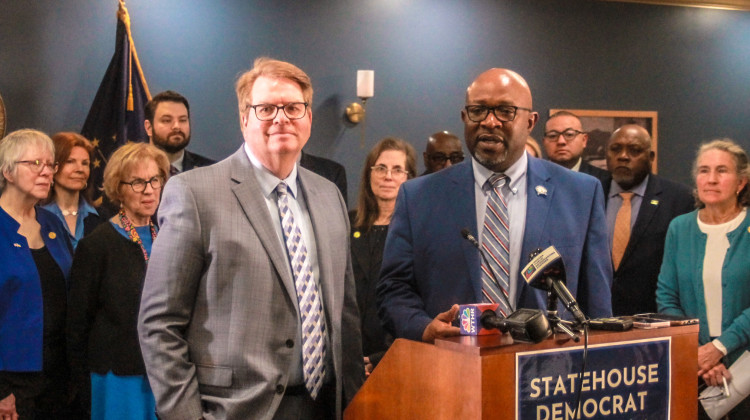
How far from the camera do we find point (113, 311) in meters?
3.31

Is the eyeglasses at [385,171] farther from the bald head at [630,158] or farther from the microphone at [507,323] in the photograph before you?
the microphone at [507,323]

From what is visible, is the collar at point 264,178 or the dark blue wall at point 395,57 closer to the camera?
the collar at point 264,178

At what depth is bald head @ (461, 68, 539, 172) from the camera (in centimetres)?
245

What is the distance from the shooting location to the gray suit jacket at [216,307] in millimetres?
2039

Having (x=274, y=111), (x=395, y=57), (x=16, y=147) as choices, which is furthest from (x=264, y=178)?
(x=395, y=57)

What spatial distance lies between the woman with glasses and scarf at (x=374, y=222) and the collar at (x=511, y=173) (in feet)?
4.34

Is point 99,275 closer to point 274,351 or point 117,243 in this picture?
point 117,243

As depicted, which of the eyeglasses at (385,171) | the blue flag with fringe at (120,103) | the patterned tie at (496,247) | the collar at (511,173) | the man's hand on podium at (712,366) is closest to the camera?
the patterned tie at (496,247)

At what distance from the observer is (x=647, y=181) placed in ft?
14.1

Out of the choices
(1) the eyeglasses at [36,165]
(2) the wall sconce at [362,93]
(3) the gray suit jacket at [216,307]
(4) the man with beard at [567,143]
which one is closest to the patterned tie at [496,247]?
(3) the gray suit jacket at [216,307]

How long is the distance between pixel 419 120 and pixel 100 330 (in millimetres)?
3732

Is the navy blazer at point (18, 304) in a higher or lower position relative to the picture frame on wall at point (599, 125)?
lower

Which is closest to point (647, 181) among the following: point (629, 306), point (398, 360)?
point (629, 306)

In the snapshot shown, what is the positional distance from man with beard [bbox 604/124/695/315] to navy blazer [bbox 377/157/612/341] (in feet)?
5.66
